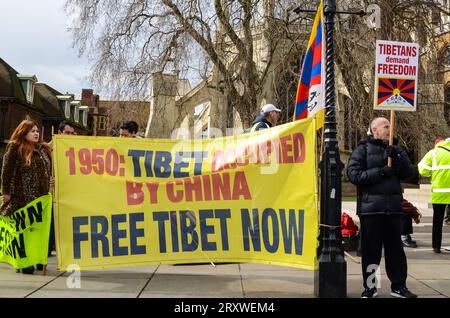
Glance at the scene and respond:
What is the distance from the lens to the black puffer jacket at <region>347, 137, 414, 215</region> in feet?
16.6

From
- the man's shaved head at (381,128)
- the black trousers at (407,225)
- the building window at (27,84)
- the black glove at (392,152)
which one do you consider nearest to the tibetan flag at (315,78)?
the man's shaved head at (381,128)

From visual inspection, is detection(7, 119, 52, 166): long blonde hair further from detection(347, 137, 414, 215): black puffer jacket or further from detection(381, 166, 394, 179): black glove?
detection(381, 166, 394, 179): black glove

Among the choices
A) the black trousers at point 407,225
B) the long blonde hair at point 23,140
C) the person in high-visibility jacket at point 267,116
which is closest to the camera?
the long blonde hair at point 23,140

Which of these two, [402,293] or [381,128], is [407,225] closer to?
[402,293]

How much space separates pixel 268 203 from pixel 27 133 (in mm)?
3234

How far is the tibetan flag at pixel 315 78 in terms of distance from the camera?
5.73m

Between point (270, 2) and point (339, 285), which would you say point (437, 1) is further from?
point (339, 285)

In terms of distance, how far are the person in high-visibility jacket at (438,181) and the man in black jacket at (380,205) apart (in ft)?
11.5

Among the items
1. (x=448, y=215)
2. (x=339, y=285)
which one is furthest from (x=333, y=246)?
(x=448, y=215)

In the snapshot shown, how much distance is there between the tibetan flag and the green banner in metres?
3.40

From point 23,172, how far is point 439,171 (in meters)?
6.67

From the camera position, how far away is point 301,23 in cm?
1684

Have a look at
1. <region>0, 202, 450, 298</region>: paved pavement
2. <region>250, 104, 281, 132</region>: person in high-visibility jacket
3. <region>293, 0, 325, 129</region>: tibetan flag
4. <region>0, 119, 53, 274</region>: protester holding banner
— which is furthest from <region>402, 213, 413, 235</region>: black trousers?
<region>0, 119, 53, 274</region>: protester holding banner

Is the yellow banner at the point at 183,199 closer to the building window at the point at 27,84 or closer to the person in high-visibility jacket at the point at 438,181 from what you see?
the person in high-visibility jacket at the point at 438,181
